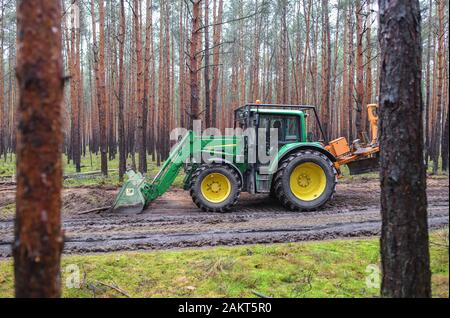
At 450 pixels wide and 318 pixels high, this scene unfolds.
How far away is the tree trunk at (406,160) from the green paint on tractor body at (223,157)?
5546 millimetres

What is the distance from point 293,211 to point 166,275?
4.56m

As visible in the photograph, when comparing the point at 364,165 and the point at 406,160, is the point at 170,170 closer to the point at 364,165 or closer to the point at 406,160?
the point at 364,165

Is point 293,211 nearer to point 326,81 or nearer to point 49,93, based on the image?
point 49,93

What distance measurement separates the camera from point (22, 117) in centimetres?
243

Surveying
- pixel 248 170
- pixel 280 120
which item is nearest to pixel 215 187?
pixel 248 170

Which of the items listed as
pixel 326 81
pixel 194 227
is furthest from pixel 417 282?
pixel 326 81

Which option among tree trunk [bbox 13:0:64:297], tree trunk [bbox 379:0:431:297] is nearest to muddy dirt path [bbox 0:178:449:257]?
tree trunk [bbox 379:0:431:297]

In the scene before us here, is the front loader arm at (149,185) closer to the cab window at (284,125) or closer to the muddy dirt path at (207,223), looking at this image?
the muddy dirt path at (207,223)

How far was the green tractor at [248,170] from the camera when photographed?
8.59 meters

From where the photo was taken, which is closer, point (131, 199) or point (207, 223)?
point (207, 223)

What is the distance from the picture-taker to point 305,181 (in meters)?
9.08

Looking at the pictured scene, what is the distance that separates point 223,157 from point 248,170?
672mm

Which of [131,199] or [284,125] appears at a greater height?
[284,125]
